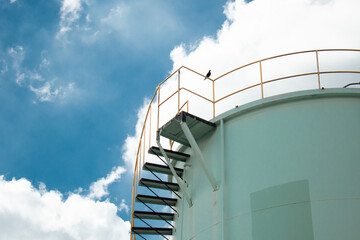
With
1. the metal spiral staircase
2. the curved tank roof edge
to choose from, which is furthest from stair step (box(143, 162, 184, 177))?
the curved tank roof edge

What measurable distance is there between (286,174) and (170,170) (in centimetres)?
379

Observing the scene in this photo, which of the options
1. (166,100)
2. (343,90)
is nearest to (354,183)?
(343,90)

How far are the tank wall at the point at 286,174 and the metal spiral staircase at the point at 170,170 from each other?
21.1 inches

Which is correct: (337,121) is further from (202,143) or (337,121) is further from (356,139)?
(202,143)

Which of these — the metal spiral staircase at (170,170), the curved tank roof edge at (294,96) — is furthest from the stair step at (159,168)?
the curved tank roof edge at (294,96)

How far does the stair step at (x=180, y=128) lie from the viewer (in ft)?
35.3

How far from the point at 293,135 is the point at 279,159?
63cm

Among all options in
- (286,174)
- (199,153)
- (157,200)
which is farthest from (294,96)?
(157,200)

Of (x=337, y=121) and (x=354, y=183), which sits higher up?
(x=337, y=121)

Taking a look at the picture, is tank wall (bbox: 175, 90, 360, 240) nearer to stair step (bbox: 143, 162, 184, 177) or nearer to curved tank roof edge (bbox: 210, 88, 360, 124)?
curved tank roof edge (bbox: 210, 88, 360, 124)

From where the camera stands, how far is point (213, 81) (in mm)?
11719

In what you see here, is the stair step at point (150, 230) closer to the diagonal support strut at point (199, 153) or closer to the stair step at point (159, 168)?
the stair step at point (159, 168)

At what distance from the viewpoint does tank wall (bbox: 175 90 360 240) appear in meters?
8.73

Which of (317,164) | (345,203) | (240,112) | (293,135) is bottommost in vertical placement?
(345,203)
